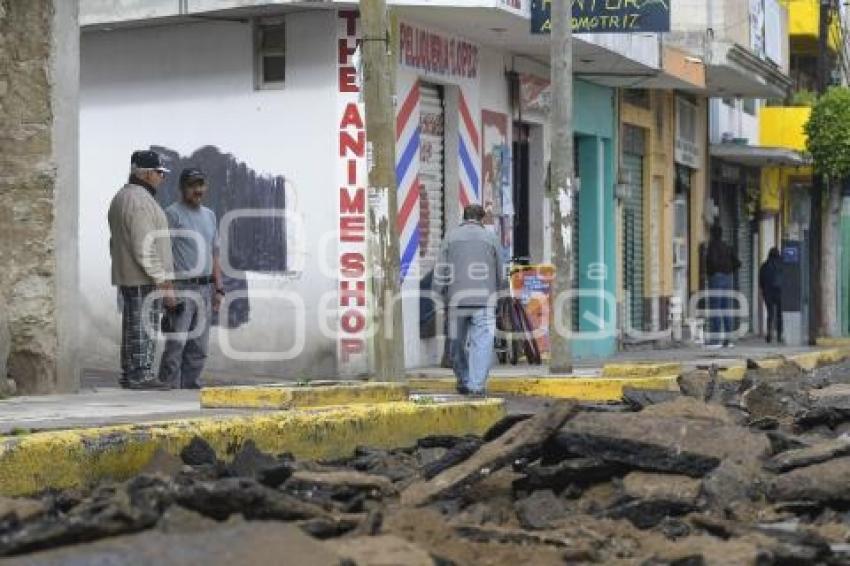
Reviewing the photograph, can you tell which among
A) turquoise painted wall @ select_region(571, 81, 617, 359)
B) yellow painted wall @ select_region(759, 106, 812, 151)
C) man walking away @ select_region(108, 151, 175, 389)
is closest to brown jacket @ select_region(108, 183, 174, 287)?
man walking away @ select_region(108, 151, 175, 389)

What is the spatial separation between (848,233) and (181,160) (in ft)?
89.7

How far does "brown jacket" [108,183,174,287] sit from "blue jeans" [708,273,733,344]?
51.7 feet

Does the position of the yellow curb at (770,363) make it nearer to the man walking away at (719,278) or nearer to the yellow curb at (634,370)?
the yellow curb at (634,370)

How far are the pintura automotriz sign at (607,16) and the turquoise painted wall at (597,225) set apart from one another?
5.13 m

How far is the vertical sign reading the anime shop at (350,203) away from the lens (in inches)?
678

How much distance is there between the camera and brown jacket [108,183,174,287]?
13.5m

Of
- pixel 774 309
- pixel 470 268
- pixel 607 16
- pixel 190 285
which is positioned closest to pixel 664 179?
pixel 774 309

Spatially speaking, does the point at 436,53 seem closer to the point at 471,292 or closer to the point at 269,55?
the point at 269,55

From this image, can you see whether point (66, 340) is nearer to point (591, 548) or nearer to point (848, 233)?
point (591, 548)

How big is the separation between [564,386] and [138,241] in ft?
13.1

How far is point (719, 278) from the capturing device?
91.7 feet

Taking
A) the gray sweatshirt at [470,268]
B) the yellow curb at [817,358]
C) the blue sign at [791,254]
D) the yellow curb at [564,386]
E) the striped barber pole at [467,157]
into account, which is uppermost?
the striped barber pole at [467,157]

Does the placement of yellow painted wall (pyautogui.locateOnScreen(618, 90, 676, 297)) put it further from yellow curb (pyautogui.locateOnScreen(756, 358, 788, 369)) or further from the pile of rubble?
the pile of rubble

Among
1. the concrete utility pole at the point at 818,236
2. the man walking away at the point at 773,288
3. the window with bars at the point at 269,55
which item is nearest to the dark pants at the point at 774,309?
the man walking away at the point at 773,288
